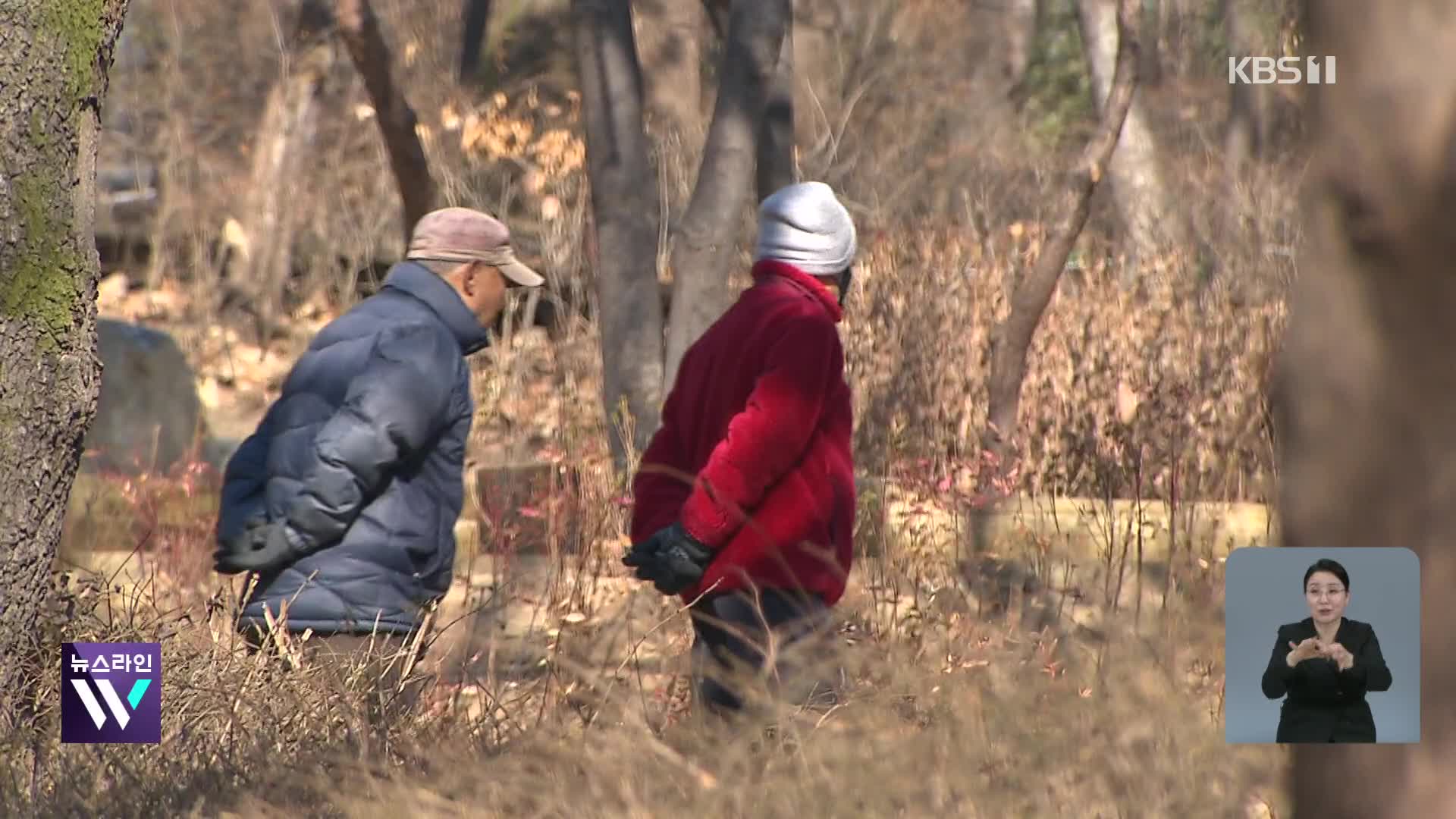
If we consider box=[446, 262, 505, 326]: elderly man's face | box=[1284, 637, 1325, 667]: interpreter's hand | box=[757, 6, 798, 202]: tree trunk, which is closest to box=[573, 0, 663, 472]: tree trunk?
box=[757, 6, 798, 202]: tree trunk

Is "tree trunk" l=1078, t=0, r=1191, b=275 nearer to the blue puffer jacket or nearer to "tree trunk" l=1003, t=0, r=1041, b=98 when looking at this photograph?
"tree trunk" l=1003, t=0, r=1041, b=98

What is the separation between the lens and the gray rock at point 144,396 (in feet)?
35.5

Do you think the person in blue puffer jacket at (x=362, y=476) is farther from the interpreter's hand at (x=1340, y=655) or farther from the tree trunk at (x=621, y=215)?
the tree trunk at (x=621, y=215)

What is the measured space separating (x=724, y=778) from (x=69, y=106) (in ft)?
7.60

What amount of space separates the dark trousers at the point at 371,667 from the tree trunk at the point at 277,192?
9439 mm

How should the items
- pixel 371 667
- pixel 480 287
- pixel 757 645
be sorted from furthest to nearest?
pixel 480 287, pixel 371 667, pixel 757 645

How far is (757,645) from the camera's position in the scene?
4.15m

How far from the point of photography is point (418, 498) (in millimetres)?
4676

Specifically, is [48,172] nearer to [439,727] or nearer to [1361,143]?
[439,727]

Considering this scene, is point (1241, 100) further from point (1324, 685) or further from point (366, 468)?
point (1324, 685)

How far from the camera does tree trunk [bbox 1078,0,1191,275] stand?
44.1 ft

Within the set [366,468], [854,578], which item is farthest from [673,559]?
[854,578]

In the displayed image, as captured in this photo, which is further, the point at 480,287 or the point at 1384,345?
the point at 480,287

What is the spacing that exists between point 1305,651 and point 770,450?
1724 mm
